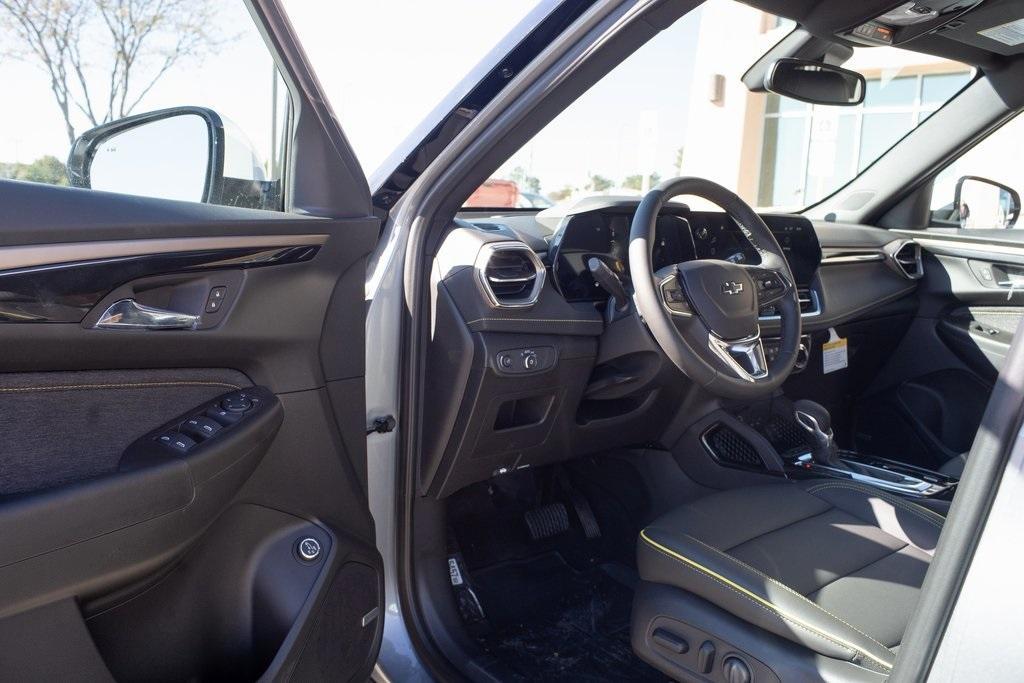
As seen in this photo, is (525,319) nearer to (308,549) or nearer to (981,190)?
(308,549)

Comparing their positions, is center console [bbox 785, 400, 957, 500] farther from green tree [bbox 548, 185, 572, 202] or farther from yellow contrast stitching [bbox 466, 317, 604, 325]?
green tree [bbox 548, 185, 572, 202]

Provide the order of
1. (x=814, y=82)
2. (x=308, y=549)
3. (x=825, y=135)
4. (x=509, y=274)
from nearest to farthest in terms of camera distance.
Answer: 1. (x=308, y=549)
2. (x=509, y=274)
3. (x=814, y=82)
4. (x=825, y=135)

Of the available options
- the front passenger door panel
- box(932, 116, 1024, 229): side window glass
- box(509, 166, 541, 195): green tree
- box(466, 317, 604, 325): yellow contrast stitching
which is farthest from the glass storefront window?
the front passenger door panel

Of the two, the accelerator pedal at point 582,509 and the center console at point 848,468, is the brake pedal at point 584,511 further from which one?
the center console at point 848,468

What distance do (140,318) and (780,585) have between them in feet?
4.17

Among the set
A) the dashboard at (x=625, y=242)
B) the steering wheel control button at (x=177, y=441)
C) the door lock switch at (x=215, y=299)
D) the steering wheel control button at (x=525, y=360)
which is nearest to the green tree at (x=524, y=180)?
the dashboard at (x=625, y=242)

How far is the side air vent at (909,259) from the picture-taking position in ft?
10.5

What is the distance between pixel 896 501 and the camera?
2.09 meters

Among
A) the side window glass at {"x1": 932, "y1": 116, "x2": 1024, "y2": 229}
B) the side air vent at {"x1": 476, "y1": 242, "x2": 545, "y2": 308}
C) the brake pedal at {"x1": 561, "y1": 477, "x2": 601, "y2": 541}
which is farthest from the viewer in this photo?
the side window glass at {"x1": 932, "y1": 116, "x2": 1024, "y2": 229}

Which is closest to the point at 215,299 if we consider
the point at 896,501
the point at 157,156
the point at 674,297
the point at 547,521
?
the point at 157,156

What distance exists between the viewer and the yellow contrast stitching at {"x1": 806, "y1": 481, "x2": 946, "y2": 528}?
6.54 ft

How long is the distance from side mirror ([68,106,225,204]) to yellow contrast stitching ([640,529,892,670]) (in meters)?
1.14

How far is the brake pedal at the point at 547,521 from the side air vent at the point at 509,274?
876 mm

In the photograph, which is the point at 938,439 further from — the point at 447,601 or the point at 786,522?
the point at 447,601
